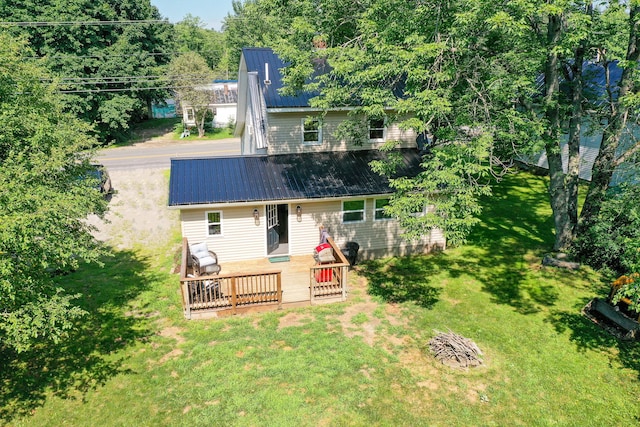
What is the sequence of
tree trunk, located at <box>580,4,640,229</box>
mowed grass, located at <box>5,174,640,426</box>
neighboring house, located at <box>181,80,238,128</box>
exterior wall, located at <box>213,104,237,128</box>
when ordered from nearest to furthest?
mowed grass, located at <box>5,174,640,426</box> < tree trunk, located at <box>580,4,640,229</box> < neighboring house, located at <box>181,80,238,128</box> < exterior wall, located at <box>213,104,237,128</box>

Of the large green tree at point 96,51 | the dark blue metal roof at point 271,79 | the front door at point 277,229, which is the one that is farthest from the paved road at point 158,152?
the front door at point 277,229

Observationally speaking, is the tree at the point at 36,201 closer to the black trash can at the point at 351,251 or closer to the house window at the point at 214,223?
the house window at the point at 214,223

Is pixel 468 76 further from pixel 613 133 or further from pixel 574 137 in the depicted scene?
pixel 574 137

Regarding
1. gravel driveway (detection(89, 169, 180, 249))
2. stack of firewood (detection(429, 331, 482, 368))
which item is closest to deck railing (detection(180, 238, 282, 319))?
stack of firewood (detection(429, 331, 482, 368))

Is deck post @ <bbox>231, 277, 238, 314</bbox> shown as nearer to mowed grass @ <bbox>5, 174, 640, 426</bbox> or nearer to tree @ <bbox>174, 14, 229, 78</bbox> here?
mowed grass @ <bbox>5, 174, 640, 426</bbox>

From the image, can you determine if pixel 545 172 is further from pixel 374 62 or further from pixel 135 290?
pixel 135 290
